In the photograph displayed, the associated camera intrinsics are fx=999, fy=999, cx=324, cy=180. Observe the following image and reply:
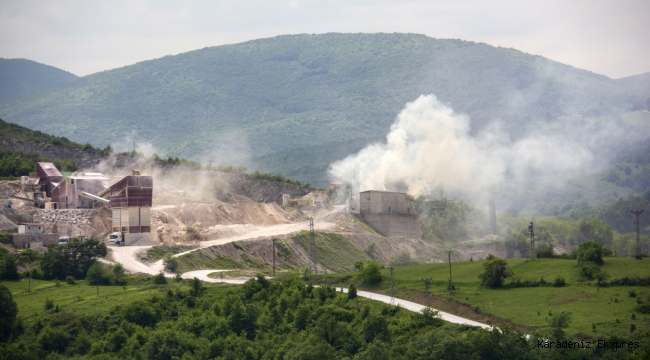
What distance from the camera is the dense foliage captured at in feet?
342

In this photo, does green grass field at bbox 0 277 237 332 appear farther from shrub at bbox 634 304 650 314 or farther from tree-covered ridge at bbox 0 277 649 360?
shrub at bbox 634 304 650 314

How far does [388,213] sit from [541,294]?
240ft

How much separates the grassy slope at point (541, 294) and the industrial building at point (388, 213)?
54.2 m

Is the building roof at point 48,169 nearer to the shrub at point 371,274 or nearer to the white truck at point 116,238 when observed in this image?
the white truck at point 116,238

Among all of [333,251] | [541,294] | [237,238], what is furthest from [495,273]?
[237,238]

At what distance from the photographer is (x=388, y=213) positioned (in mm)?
156125

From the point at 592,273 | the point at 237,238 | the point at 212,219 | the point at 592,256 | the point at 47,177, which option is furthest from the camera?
the point at 212,219

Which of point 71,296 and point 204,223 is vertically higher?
point 204,223

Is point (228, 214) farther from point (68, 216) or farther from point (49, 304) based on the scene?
point (49, 304)

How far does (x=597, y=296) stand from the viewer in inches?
3177

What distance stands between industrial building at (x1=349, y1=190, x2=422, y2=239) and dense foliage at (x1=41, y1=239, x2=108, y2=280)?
191 ft

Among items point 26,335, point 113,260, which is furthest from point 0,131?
point 26,335

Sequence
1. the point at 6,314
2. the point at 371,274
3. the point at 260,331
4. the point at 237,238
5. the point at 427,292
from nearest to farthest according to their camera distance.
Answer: the point at 260,331, the point at 427,292, the point at 6,314, the point at 371,274, the point at 237,238

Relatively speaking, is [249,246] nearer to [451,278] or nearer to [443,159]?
[451,278]
